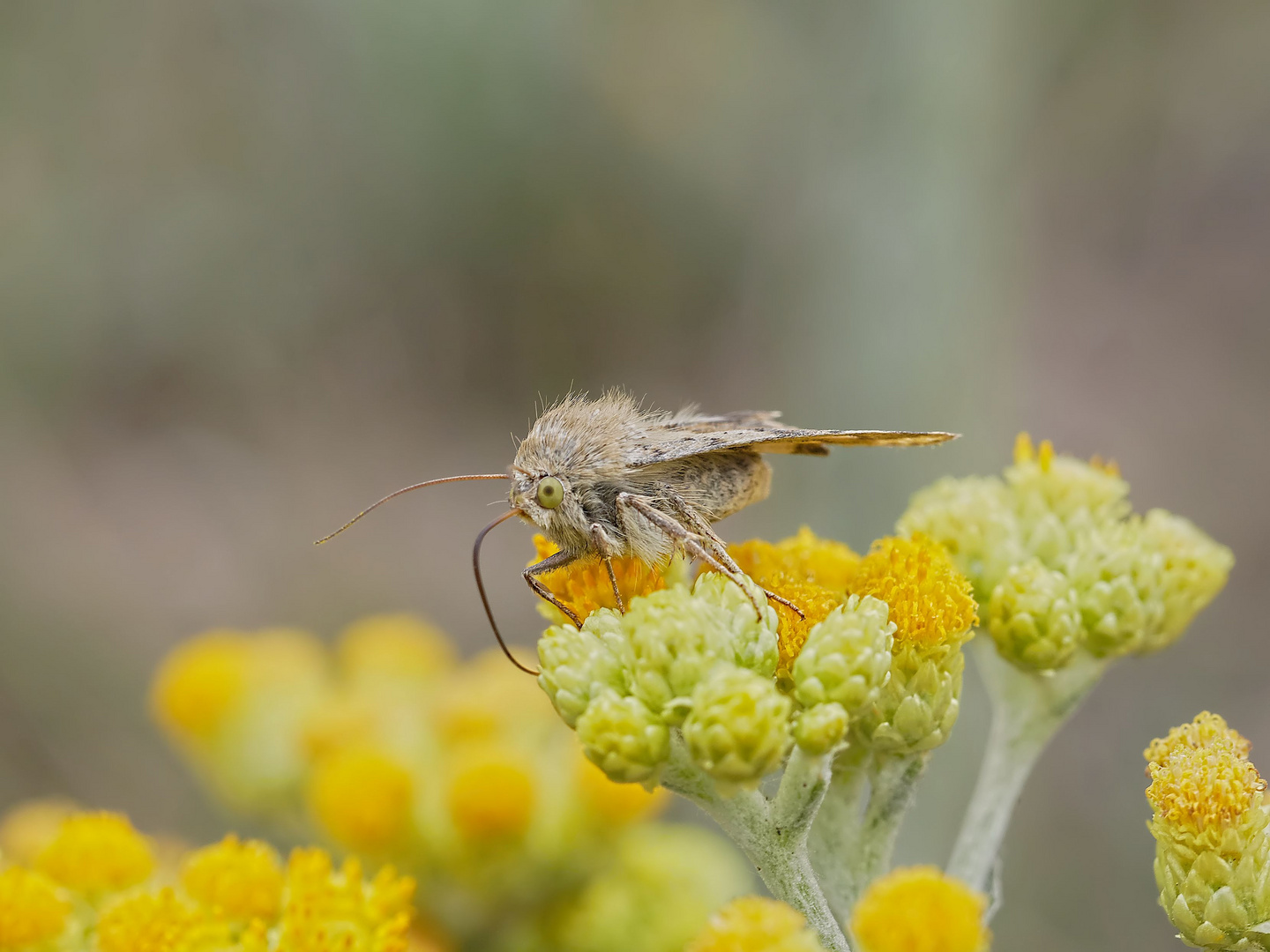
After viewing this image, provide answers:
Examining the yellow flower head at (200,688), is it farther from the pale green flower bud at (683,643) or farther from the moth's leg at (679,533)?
the pale green flower bud at (683,643)

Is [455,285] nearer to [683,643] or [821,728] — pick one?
[683,643]

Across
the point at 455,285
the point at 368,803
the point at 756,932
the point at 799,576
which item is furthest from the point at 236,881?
the point at 455,285

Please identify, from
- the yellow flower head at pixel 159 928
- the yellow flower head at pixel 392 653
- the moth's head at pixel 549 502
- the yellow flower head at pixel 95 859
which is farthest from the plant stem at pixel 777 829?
the yellow flower head at pixel 392 653

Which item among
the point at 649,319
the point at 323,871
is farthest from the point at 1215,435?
the point at 323,871

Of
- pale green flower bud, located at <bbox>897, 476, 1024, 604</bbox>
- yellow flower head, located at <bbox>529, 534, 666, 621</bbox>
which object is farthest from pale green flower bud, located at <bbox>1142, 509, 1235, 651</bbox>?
yellow flower head, located at <bbox>529, 534, 666, 621</bbox>

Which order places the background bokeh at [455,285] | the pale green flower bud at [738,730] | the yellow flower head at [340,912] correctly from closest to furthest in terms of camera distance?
the pale green flower bud at [738,730]
the yellow flower head at [340,912]
the background bokeh at [455,285]

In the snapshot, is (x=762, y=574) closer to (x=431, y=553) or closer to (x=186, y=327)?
(x=431, y=553)
